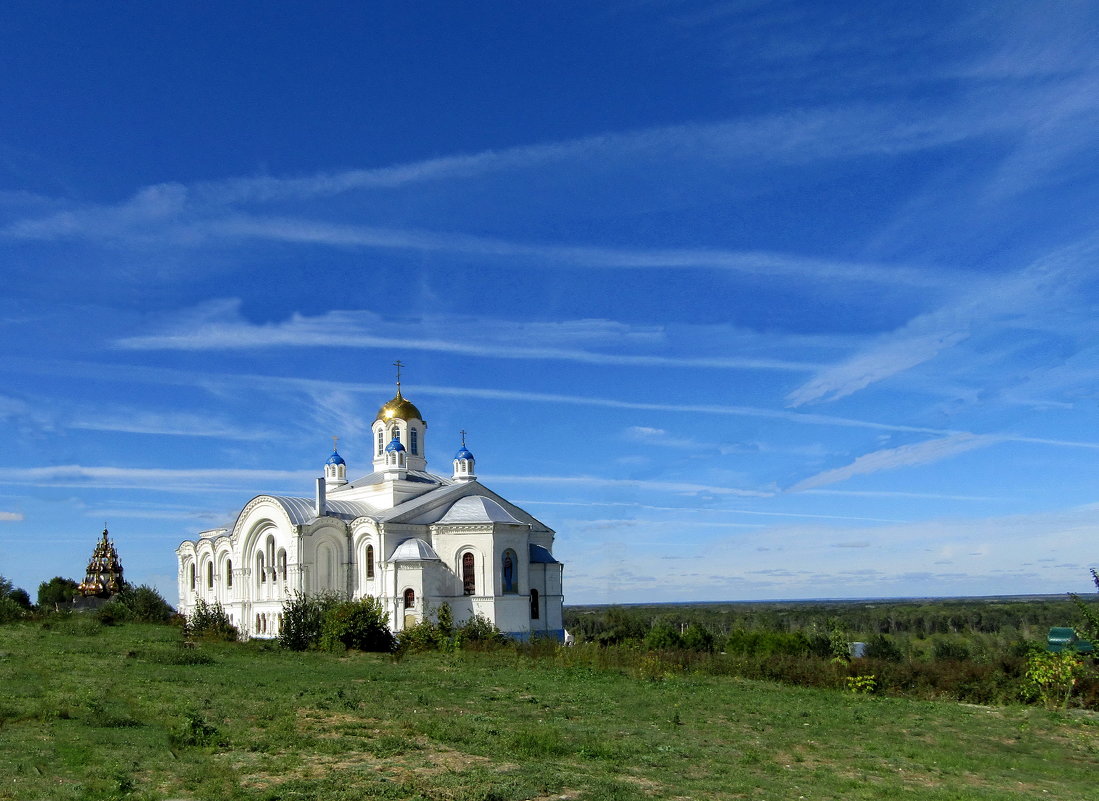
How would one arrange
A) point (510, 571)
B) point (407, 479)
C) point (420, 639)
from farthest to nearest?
point (407, 479) → point (510, 571) → point (420, 639)

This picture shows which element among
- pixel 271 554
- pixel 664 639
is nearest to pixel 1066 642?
pixel 664 639

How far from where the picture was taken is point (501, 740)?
12477 mm

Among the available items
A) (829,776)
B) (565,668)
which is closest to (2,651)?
(565,668)

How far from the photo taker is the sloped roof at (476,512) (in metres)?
36.5

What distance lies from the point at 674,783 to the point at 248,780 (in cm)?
473

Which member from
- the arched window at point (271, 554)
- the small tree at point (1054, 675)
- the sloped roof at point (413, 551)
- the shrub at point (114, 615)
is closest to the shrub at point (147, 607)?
the shrub at point (114, 615)

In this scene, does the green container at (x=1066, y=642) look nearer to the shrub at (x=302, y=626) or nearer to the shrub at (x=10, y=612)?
the shrub at (x=302, y=626)

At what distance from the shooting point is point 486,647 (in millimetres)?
27547

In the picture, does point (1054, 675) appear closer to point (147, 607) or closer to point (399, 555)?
point (399, 555)

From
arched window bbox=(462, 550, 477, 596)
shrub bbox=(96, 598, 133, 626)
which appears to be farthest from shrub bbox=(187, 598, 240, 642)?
arched window bbox=(462, 550, 477, 596)

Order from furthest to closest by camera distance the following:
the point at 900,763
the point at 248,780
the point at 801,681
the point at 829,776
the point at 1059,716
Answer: the point at 801,681, the point at 1059,716, the point at 900,763, the point at 829,776, the point at 248,780

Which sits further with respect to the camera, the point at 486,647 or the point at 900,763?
the point at 486,647

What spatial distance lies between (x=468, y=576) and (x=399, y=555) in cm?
287

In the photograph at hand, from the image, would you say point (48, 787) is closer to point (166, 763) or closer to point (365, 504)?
point (166, 763)
